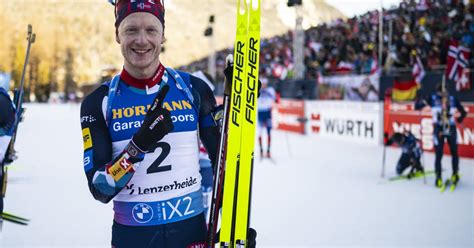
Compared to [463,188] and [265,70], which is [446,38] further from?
[265,70]

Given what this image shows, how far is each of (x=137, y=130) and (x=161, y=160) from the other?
18 cm

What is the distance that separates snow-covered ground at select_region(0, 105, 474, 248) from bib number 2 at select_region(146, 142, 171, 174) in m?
3.09

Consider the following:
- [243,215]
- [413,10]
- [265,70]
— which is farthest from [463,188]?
[265,70]

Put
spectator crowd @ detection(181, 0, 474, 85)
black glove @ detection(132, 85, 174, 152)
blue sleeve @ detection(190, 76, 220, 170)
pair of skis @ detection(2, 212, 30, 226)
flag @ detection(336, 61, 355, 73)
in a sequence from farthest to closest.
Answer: flag @ detection(336, 61, 355, 73)
spectator crowd @ detection(181, 0, 474, 85)
pair of skis @ detection(2, 212, 30, 226)
blue sleeve @ detection(190, 76, 220, 170)
black glove @ detection(132, 85, 174, 152)

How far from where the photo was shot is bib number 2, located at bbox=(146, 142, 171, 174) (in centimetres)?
194

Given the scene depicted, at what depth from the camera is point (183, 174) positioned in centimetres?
201

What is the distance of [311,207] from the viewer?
6.31m

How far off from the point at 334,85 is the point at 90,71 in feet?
297

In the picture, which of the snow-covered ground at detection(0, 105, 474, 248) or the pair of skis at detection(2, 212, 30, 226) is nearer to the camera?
the snow-covered ground at detection(0, 105, 474, 248)

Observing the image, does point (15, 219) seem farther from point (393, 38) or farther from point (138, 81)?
point (393, 38)

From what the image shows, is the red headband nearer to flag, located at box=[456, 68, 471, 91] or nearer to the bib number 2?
the bib number 2

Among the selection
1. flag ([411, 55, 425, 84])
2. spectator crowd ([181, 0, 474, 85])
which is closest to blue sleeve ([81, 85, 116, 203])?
spectator crowd ([181, 0, 474, 85])

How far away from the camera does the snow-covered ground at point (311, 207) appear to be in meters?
4.95

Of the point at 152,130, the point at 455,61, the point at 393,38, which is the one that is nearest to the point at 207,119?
the point at 152,130
